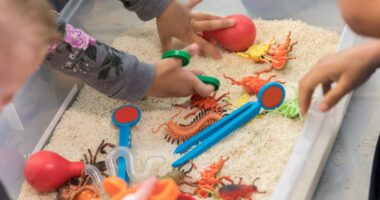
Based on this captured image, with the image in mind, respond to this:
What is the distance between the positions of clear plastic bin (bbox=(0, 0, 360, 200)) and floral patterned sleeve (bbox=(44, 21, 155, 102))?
4.9 inches

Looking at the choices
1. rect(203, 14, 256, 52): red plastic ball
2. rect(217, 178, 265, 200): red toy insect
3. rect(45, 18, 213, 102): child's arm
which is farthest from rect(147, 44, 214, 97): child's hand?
rect(217, 178, 265, 200): red toy insect

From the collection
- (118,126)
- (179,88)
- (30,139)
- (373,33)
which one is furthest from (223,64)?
(373,33)

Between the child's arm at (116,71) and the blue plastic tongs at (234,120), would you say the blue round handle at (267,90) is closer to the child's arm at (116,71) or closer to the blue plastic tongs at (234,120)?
the blue plastic tongs at (234,120)

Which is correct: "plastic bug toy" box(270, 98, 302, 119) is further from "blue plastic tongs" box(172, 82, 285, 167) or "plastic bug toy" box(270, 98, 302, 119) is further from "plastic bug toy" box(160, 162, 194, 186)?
"plastic bug toy" box(160, 162, 194, 186)

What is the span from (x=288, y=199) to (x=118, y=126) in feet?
1.17

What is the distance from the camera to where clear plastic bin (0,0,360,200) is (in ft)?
2.88

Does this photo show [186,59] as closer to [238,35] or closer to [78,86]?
[238,35]

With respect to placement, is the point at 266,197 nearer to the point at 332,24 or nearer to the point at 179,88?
the point at 179,88

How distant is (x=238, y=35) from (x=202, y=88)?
153mm

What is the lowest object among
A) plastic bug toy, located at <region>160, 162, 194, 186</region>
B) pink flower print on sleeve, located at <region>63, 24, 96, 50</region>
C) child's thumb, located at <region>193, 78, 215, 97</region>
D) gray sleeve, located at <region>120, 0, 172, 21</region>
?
plastic bug toy, located at <region>160, 162, 194, 186</region>

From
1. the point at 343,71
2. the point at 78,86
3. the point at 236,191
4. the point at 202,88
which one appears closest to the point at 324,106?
the point at 343,71

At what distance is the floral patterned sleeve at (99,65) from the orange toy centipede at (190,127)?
84 millimetres

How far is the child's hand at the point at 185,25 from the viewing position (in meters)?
1.12

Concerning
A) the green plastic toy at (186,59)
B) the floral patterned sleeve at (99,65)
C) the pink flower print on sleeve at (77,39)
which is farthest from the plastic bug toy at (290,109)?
the pink flower print on sleeve at (77,39)
